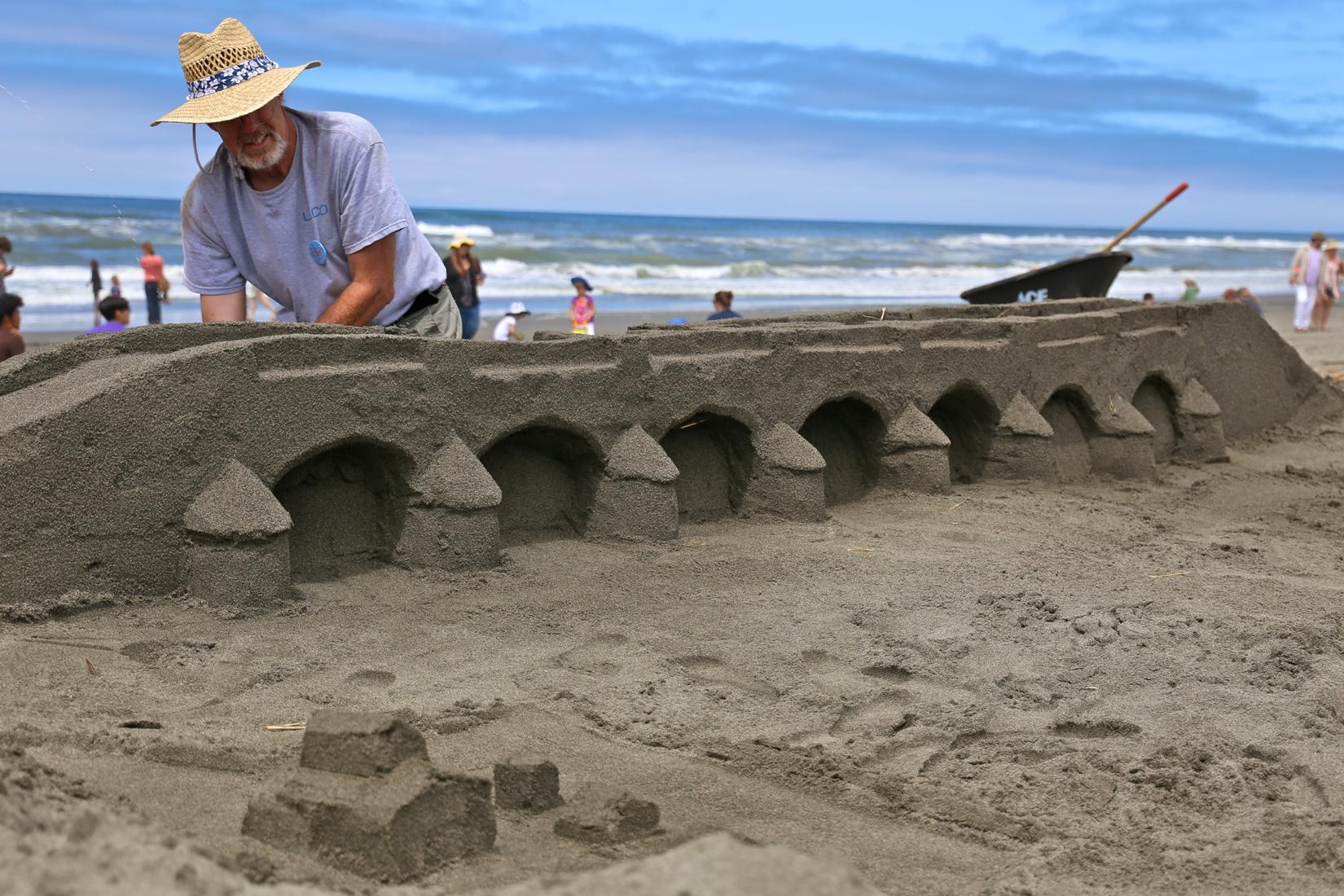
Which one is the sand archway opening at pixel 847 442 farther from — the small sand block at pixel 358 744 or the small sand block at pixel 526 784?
the small sand block at pixel 358 744

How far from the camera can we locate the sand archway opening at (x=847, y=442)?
6199 millimetres

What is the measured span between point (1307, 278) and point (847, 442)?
13.6 meters

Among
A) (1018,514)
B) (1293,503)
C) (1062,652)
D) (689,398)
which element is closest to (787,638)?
(1062,652)

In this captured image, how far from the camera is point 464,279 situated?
38.1 ft

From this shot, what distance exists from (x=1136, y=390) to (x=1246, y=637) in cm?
350

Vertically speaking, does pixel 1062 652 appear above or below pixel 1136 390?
below

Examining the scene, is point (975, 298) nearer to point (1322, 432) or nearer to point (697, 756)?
point (1322, 432)

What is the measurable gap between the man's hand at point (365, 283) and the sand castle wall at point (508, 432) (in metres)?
0.20

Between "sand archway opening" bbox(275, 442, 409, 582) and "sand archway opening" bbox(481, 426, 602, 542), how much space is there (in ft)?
1.59

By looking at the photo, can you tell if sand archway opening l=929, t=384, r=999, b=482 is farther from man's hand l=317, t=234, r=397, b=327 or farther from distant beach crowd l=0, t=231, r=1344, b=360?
man's hand l=317, t=234, r=397, b=327

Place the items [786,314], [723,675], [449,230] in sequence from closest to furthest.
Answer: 1. [723,675]
2. [786,314]
3. [449,230]

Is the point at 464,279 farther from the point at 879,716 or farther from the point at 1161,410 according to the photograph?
the point at 879,716

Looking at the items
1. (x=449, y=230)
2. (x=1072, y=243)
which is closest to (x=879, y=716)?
(x=449, y=230)

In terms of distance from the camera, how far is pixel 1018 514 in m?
5.96
